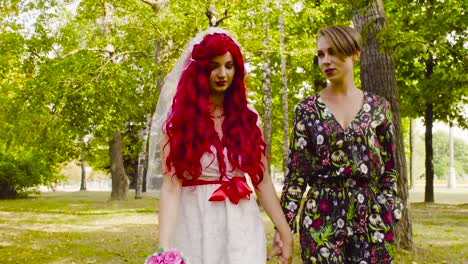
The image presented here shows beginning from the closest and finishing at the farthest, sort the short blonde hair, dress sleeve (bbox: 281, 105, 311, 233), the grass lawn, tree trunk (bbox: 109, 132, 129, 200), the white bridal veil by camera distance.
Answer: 1. the short blonde hair
2. dress sleeve (bbox: 281, 105, 311, 233)
3. the white bridal veil
4. the grass lawn
5. tree trunk (bbox: 109, 132, 129, 200)

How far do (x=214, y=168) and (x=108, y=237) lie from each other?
34.7ft

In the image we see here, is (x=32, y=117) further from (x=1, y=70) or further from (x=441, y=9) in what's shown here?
(x=441, y=9)

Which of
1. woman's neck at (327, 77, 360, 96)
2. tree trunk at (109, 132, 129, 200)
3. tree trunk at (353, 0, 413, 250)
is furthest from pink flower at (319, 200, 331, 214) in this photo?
tree trunk at (109, 132, 129, 200)

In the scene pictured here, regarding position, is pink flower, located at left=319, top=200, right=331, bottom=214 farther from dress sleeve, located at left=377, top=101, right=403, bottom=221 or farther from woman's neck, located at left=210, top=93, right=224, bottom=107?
woman's neck, located at left=210, top=93, right=224, bottom=107

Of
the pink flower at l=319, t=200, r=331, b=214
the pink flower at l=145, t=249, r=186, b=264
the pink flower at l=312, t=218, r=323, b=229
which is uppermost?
the pink flower at l=319, t=200, r=331, b=214

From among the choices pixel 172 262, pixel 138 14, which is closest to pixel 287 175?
pixel 172 262

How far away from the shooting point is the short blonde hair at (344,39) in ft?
10.1

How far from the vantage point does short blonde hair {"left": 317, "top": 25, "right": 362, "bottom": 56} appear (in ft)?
10.1

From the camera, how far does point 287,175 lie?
331cm

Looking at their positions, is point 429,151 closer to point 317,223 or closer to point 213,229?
point 317,223

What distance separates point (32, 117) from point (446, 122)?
17127 mm

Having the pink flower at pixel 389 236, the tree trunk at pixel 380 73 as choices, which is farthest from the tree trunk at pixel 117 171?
the pink flower at pixel 389 236

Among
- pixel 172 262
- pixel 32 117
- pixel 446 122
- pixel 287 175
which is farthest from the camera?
pixel 446 122

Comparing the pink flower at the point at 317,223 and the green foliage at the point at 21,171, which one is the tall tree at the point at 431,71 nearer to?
the pink flower at the point at 317,223
